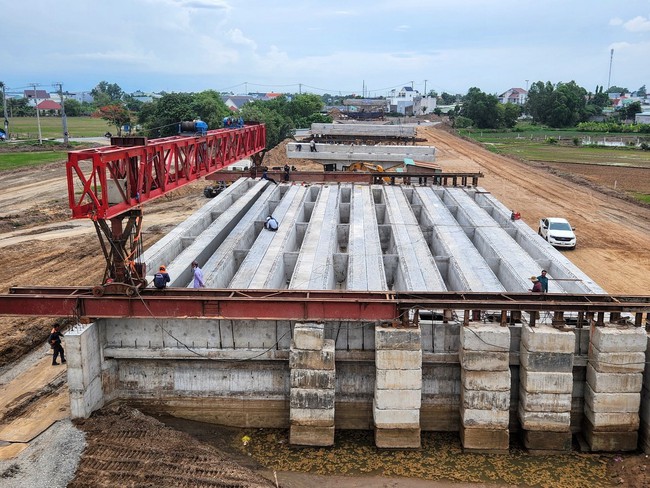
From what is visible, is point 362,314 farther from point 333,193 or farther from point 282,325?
point 333,193

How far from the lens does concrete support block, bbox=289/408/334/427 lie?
13.5 metres

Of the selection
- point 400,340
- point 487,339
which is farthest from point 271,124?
point 487,339

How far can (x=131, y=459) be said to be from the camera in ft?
39.8

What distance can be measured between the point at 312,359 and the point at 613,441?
23.9ft

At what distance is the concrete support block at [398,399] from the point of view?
1330 centimetres

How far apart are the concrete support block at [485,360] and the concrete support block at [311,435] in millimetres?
3567

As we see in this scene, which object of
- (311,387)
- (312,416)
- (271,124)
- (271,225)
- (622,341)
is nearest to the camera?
(622,341)

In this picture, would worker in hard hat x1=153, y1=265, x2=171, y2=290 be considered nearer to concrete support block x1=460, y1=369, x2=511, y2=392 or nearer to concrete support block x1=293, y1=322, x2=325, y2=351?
concrete support block x1=293, y1=322, x2=325, y2=351

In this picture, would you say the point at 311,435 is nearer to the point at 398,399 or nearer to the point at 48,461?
the point at 398,399

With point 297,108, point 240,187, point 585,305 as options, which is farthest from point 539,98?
point 585,305

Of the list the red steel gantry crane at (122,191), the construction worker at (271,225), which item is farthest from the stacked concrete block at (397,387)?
the construction worker at (271,225)

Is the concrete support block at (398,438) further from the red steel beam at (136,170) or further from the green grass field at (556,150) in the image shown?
the green grass field at (556,150)

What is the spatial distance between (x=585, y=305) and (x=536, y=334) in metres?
1.48

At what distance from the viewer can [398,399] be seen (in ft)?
43.7
